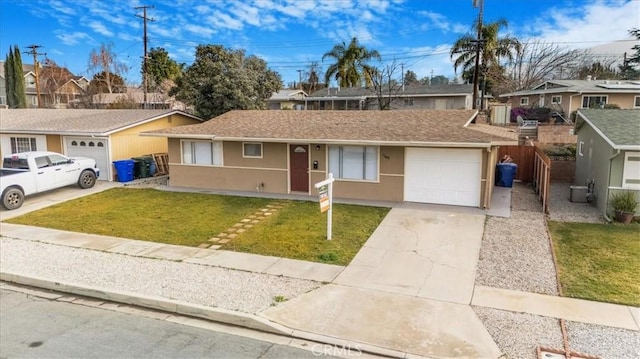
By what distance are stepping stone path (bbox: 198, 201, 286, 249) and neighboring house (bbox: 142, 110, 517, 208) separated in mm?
2199

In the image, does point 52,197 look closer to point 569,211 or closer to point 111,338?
point 111,338

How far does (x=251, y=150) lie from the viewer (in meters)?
17.0

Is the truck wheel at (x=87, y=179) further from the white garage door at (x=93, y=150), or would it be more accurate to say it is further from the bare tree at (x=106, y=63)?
the bare tree at (x=106, y=63)

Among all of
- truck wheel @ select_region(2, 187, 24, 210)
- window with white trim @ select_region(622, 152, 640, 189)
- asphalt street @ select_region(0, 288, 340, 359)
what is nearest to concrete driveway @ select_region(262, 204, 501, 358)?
asphalt street @ select_region(0, 288, 340, 359)

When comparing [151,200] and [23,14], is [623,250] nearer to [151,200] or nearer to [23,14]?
[151,200]

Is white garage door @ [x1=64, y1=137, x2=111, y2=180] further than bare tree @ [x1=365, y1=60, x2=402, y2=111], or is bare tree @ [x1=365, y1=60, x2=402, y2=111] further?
bare tree @ [x1=365, y1=60, x2=402, y2=111]

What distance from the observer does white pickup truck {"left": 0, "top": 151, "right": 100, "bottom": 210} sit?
14.7 metres

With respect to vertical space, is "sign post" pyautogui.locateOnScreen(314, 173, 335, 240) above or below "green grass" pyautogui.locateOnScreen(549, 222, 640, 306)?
above

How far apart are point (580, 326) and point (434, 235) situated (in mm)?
4993

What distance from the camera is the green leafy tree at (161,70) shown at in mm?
51469

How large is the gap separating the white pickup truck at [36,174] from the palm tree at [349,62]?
30.8m

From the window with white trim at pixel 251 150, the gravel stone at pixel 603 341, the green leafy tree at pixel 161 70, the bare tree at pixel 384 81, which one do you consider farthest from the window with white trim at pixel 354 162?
the green leafy tree at pixel 161 70

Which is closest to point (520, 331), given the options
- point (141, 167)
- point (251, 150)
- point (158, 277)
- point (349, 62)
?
point (158, 277)

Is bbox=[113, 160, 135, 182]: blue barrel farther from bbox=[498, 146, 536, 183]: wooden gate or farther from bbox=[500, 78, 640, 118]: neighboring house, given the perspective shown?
bbox=[500, 78, 640, 118]: neighboring house
